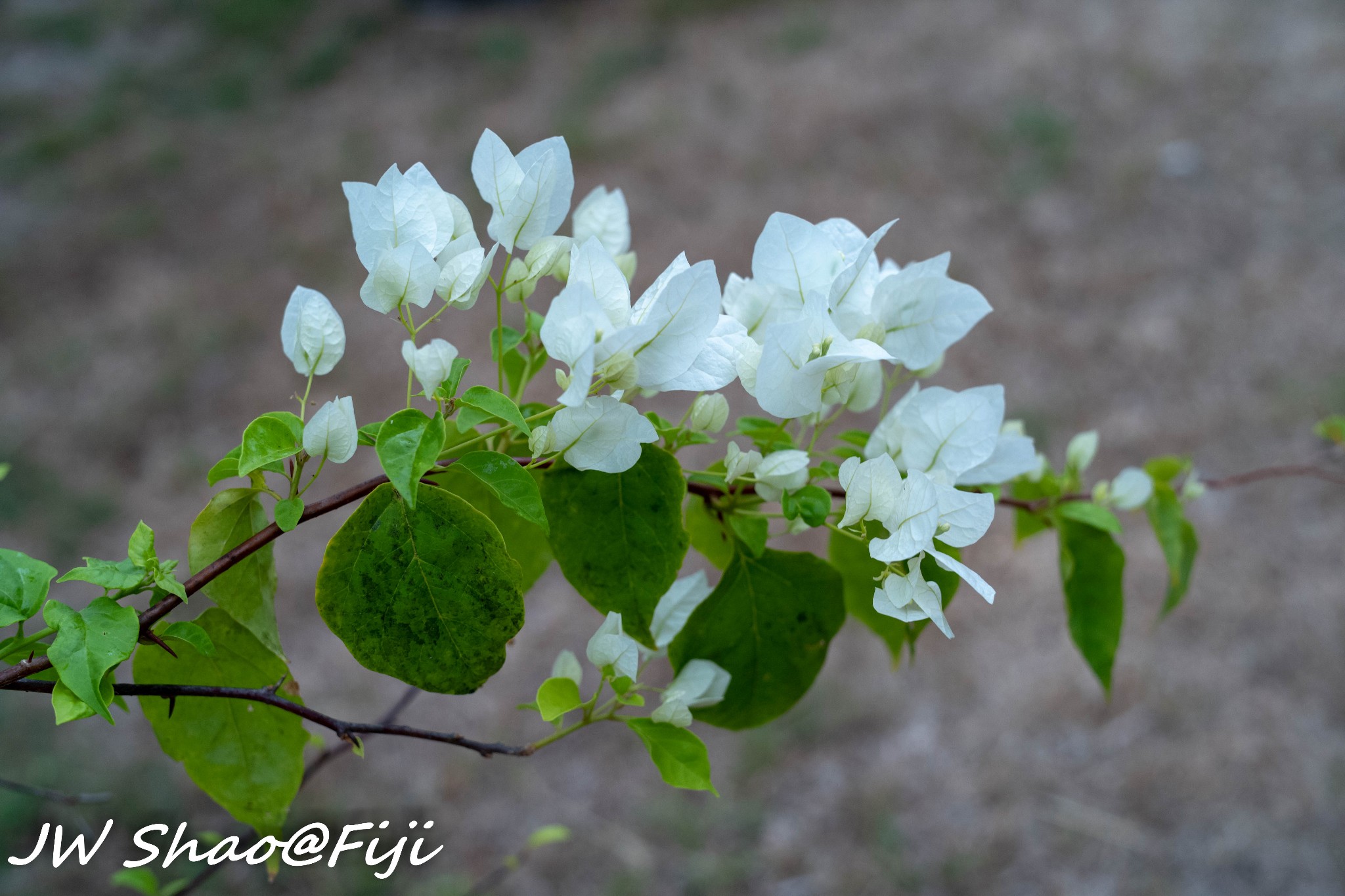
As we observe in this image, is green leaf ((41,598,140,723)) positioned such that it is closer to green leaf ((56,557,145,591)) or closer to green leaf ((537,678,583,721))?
green leaf ((56,557,145,591))

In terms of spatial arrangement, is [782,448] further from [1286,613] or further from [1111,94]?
[1111,94]

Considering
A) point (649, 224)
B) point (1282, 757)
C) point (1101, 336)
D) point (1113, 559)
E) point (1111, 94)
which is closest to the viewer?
point (1113, 559)

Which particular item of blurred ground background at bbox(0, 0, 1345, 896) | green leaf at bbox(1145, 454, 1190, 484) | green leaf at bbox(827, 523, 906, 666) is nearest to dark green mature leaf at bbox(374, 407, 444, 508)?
green leaf at bbox(827, 523, 906, 666)

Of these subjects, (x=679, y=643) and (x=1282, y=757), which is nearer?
(x=679, y=643)

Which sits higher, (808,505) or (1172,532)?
(808,505)

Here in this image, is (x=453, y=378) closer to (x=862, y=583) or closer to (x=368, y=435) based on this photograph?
(x=368, y=435)

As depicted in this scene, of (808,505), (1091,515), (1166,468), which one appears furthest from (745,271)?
(808,505)

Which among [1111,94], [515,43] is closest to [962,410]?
[1111,94]
